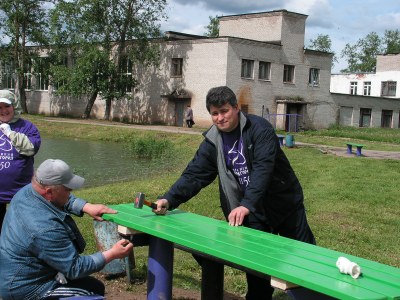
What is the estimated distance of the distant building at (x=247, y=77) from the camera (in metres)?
35.4

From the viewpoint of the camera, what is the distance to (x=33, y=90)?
1917 inches

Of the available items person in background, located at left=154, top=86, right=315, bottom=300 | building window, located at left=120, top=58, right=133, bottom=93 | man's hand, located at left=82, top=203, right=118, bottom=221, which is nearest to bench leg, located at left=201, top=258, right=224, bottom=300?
person in background, located at left=154, top=86, right=315, bottom=300

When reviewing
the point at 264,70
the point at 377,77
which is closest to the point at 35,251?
the point at 264,70

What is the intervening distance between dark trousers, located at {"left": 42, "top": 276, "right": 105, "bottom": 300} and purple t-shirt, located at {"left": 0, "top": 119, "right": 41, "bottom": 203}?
1699 mm

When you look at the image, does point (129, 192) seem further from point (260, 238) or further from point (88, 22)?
point (88, 22)

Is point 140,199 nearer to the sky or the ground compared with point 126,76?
nearer to the ground

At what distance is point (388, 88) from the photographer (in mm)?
58094

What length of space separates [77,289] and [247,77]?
1307 inches

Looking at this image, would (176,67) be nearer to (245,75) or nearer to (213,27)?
(245,75)

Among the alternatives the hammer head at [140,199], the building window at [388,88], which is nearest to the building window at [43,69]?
the building window at [388,88]

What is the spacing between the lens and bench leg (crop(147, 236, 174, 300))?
157 inches

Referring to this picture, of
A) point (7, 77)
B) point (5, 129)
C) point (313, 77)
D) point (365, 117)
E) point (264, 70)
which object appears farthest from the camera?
point (7, 77)

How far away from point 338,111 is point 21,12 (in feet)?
82.5

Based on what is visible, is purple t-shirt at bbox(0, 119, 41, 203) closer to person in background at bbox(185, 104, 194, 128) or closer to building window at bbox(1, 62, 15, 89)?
person in background at bbox(185, 104, 194, 128)
